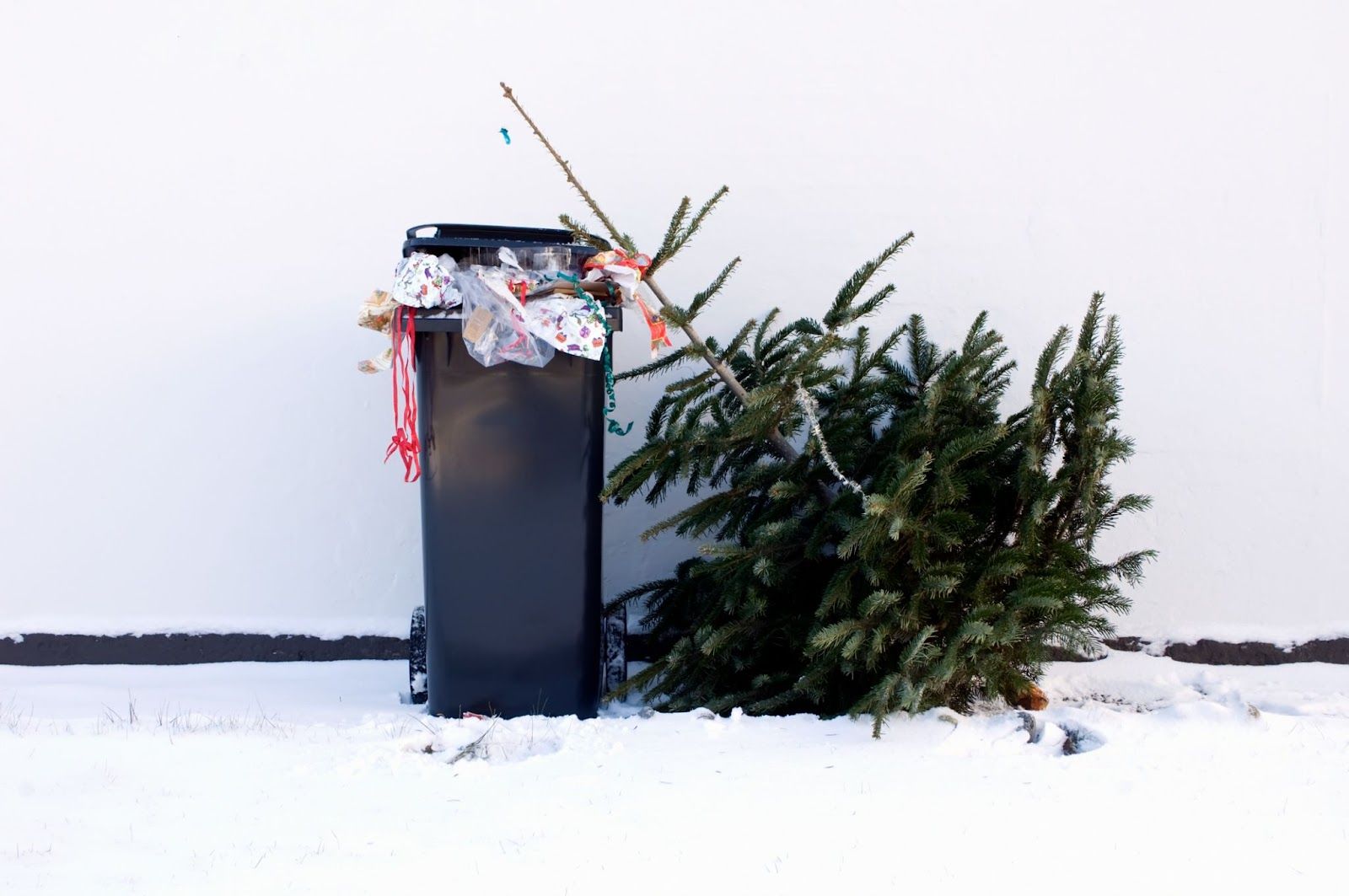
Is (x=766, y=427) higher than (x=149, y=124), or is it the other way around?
(x=149, y=124)

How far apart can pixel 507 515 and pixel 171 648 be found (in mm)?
1689

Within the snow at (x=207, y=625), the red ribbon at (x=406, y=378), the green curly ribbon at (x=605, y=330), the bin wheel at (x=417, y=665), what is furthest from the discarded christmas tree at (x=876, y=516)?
the snow at (x=207, y=625)

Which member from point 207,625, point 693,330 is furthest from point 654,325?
point 207,625

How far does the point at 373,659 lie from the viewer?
396 cm

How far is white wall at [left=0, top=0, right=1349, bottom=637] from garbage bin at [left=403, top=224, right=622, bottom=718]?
819 mm

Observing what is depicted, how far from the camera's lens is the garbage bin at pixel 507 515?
10.0 ft

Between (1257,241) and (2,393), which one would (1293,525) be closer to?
(1257,241)

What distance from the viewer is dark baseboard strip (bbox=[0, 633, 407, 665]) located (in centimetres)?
391

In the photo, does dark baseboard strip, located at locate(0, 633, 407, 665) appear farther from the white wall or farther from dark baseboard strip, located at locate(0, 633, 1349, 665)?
the white wall

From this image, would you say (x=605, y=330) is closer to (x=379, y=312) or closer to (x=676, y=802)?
(x=379, y=312)

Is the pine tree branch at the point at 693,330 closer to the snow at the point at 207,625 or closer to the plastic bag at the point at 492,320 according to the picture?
the plastic bag at the point at 492,320

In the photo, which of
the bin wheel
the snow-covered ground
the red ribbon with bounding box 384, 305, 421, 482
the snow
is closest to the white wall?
the snow

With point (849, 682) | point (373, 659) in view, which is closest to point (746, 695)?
point (849, 682)

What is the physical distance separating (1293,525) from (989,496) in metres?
1.50
